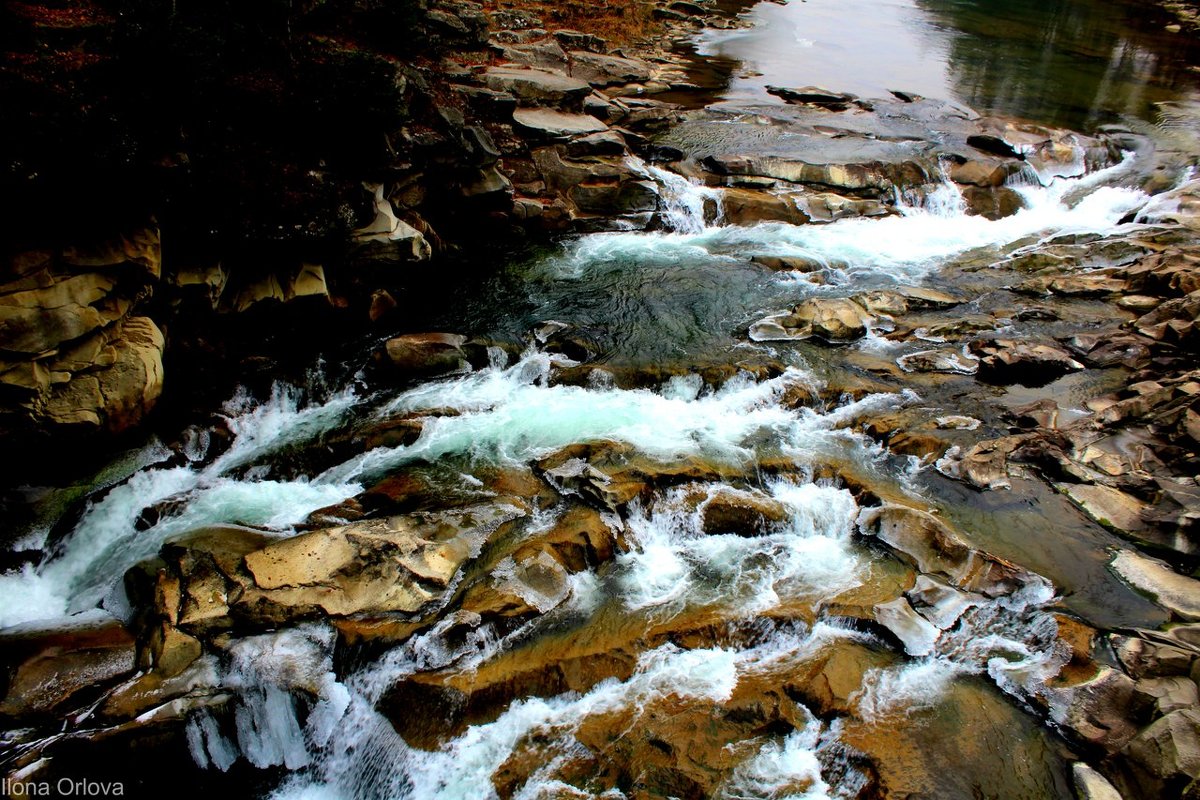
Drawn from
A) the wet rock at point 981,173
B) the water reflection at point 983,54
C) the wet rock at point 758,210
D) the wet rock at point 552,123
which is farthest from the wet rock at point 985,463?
the water reflection at point 983,54

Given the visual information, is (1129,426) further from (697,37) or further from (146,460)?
(697,37)

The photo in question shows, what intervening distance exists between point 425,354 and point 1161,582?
9708 millimetres

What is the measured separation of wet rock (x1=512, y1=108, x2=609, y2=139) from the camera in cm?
1602

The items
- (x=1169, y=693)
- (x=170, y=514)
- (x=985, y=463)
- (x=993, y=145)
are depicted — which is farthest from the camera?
(x=993, y=145)

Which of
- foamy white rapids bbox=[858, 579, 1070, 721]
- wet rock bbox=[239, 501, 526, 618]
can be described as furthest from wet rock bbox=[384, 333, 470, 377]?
foamy white rapids bbox=[858, 579, 1070, 721]

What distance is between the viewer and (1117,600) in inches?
272

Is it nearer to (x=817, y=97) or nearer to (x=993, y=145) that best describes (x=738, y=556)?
(x=993, y=145)

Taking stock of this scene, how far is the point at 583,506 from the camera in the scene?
26.3ft

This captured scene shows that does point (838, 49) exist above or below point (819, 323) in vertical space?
above

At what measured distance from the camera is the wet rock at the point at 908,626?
6.49m

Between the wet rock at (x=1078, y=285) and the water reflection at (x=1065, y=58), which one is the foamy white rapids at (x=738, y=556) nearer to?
the wet rock at (x=1078, y=285)

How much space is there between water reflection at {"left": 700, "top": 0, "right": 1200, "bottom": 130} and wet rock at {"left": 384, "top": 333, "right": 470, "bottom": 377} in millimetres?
15048

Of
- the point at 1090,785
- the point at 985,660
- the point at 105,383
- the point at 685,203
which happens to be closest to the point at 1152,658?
the point at 985,660

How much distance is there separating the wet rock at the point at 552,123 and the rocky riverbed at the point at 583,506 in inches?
77.3
